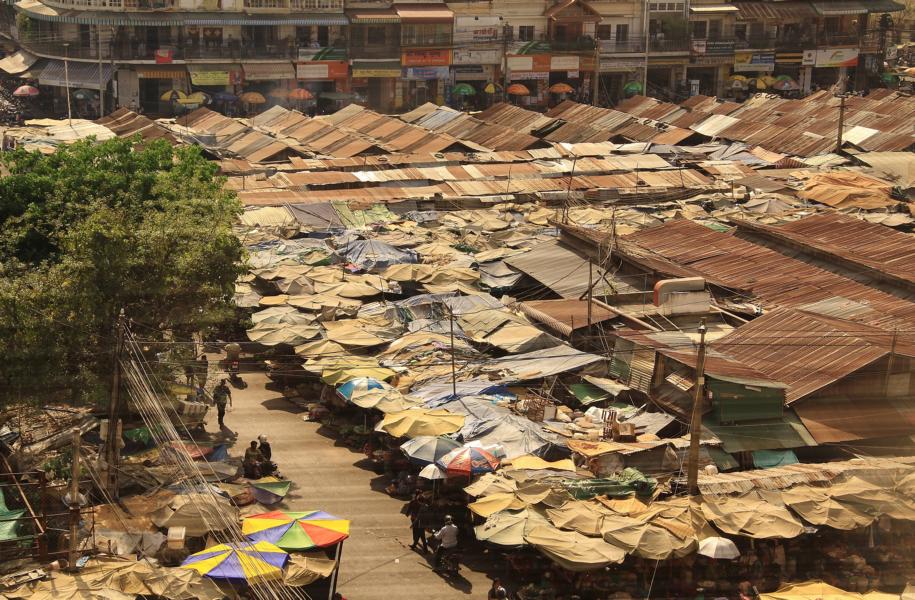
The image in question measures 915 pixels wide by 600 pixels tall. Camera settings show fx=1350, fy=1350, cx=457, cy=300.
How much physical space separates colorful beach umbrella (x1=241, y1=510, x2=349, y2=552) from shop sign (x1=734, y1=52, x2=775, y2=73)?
5915cm

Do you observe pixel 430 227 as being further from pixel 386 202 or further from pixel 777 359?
pixel 777 359

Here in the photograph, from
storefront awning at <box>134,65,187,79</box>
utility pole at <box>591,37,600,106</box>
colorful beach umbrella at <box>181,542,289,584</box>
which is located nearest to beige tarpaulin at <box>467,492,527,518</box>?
colorful beach umbrella at <box>181,542,289,584</box>

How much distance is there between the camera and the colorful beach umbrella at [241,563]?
17828 mm

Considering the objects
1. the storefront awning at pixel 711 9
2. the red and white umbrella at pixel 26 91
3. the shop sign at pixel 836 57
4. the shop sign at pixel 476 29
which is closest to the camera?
the red and white umbrella at pixel 26 91

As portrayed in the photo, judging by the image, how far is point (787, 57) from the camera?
74.6m

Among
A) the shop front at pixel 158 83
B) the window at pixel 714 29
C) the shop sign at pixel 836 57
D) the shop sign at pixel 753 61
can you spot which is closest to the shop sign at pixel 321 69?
the shop front at pixel 158 83

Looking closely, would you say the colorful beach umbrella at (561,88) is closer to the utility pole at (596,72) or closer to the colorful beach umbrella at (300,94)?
the utility pole at (596,72)

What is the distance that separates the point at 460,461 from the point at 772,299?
10577 millimetres

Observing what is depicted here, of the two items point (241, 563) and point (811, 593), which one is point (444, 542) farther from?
point (811, 593)

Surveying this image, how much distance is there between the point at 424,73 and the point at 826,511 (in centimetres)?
5163

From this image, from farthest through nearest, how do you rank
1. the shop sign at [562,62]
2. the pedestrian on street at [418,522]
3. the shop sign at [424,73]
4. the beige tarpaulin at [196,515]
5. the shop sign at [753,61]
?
the shop sign at [753,61], the shop sign at [562,62], the shop sign at [424,73], the pedestrian on street at [418,522], the beige tarpaulin at [196,515]

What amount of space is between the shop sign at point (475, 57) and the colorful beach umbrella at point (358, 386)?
1829 inches

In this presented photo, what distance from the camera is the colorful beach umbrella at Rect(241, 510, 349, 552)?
18.9m

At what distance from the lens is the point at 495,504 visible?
20031mm
